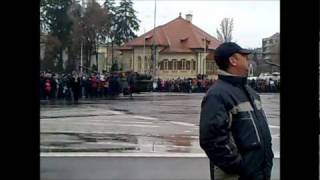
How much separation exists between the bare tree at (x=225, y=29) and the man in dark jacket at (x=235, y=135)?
0.80 m

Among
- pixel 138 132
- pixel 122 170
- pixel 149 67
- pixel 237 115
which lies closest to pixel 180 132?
pixel 138 132

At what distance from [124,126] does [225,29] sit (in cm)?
561

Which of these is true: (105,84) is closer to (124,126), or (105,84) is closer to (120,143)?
(120,143)

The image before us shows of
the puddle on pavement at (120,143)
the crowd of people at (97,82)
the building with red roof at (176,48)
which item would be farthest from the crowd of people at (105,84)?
the puddle on pavement at (120,143)

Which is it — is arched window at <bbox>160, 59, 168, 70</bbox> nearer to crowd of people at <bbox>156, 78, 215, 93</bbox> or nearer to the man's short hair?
crowd of people at <bbox>156, 78, 215, 93</bbox>

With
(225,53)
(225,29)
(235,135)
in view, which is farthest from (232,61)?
(225,29)

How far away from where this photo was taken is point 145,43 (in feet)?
13.5

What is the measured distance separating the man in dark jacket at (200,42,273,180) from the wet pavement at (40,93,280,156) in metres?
3.94

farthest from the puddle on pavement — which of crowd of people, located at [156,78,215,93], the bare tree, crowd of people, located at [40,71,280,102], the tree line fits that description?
the bare tree

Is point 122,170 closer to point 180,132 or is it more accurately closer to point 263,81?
point 180,132

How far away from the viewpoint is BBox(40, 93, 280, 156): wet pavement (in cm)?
691

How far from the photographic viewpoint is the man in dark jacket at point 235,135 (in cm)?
206

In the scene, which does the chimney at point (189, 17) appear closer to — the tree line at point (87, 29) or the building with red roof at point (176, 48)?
the building with red roof at point (176, 48)

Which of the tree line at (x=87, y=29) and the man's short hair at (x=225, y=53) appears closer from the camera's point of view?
the man's short hair at (x=225, y=53)
